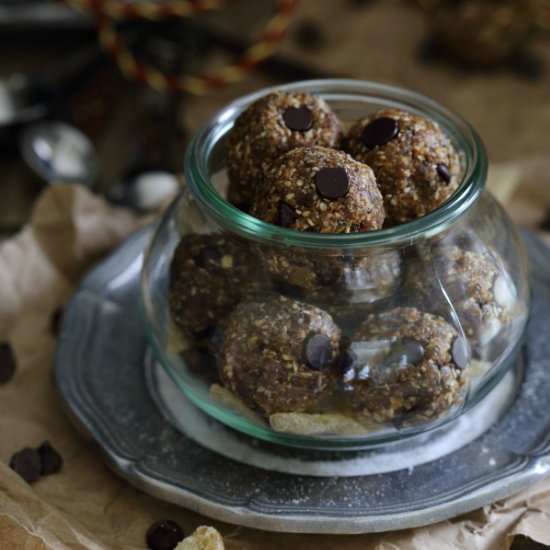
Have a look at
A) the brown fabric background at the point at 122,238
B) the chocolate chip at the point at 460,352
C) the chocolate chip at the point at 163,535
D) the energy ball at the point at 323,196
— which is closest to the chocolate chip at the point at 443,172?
the energy ball at the point at 323,196

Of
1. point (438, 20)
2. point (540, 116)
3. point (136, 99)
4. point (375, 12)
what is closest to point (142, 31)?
Result: point (136, 99)

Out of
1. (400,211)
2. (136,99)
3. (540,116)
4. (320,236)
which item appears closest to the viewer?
(320,236)

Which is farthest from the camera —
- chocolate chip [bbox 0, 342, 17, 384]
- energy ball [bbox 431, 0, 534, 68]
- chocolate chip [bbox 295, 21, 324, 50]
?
chocolate chip [bbox 295, 21, 324, 50]

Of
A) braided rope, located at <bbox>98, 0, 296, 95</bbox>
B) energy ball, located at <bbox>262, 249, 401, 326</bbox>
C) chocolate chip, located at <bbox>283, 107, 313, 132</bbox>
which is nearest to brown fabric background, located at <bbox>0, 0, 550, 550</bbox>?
braided rope, located at <bbox>98, 0, 296, 95</bbox>

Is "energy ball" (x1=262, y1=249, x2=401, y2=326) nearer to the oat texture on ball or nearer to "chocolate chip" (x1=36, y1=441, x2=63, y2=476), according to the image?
the oat texture on ball

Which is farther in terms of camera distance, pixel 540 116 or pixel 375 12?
pixel 375 12

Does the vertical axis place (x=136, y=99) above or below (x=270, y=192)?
below

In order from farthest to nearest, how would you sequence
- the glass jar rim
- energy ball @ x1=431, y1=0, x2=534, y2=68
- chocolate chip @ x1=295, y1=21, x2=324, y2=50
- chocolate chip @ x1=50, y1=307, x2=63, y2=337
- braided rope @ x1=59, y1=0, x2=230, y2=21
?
chocolate chip @ x1=295, y1=21, x2=324, y2=50
energy ball @ x1=431, y1=0, x2=534, y2=68
braided rope @ x1=59, y1=0, x2=230, y2=21
chocolate chip @ x1=50, y1=307, x2=63, y2=337
the glass jar rim

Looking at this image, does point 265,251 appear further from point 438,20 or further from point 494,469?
point 438,20
